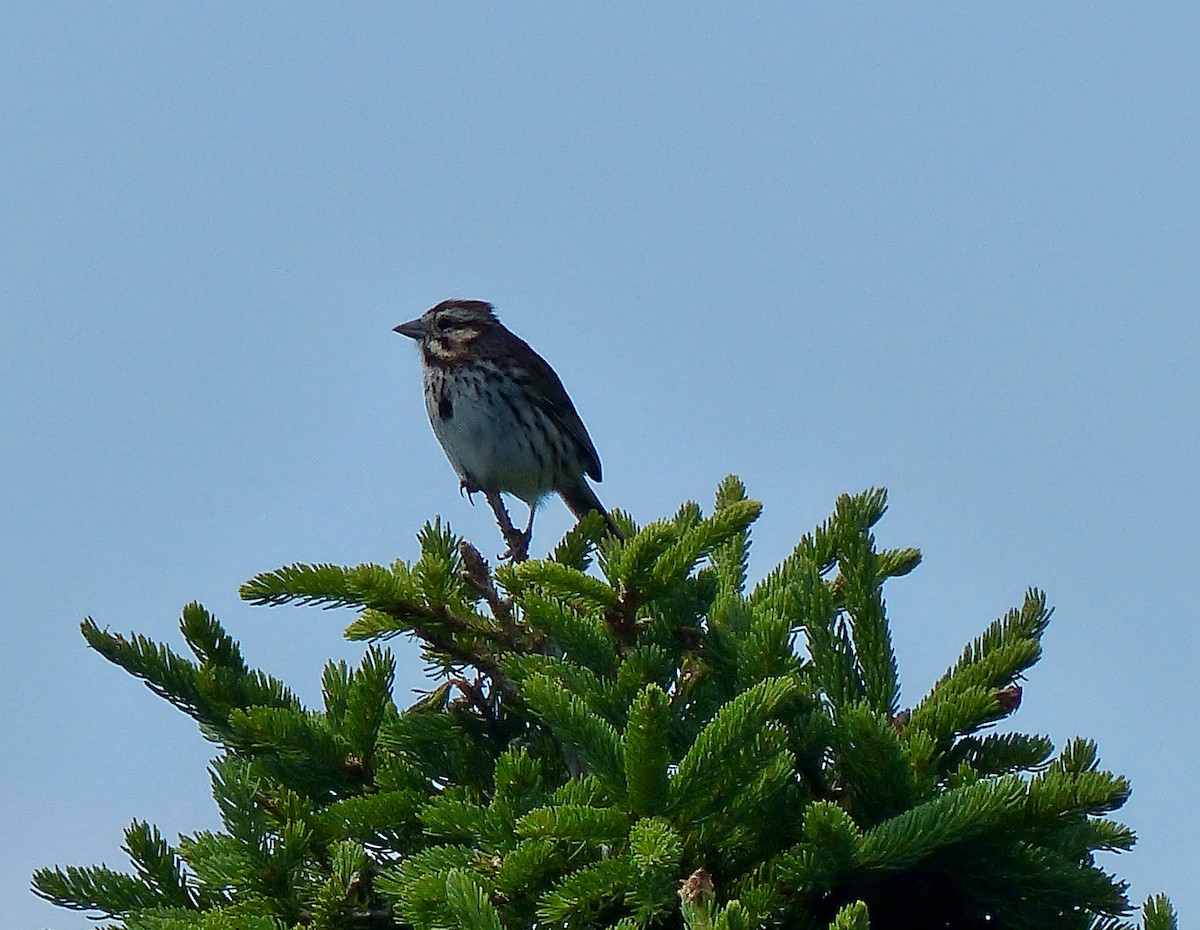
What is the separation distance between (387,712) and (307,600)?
1.09 ft

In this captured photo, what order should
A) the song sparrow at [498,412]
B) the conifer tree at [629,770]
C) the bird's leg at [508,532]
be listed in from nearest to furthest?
1. the conifer tree at [629,770]
2. the bird's leg at [508,532]
3. the song sparrow at [498,412]

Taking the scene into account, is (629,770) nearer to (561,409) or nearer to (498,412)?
(498,412)

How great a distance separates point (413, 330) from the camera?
903 cm

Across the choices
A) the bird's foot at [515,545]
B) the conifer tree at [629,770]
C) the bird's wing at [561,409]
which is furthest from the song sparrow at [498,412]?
the conifer tree at [629,770]

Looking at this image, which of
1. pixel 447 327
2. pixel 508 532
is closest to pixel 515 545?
pixel 508 532

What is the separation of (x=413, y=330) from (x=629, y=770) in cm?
670

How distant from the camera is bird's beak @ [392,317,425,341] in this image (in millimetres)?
9023

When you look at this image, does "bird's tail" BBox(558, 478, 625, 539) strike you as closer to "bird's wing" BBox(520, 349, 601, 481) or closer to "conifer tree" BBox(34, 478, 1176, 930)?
"bird's wing" BBox(520, 349, 601, 481)

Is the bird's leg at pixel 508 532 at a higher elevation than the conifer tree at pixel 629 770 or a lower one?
higher

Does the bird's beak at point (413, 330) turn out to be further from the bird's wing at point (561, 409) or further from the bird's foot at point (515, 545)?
the bird's foot at point (515, 545)

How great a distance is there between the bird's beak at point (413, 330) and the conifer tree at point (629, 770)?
5.53m

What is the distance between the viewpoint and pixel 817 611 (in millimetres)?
3230

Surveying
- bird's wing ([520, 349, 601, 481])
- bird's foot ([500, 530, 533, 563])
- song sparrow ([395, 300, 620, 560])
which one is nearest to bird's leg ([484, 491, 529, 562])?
bird's foot ([500, 530, 533, 563])

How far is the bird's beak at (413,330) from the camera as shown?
29.6 feet
